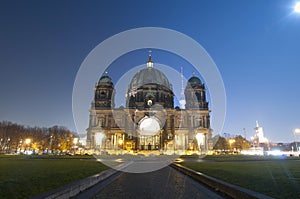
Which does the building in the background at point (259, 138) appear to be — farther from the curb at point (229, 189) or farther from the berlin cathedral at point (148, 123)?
the curb at point (229, 189)

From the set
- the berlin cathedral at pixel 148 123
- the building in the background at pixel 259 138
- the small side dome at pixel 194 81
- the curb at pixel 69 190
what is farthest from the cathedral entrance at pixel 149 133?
the building in the background at pixel 259 138

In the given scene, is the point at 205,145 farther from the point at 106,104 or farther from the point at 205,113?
the point at 106,104

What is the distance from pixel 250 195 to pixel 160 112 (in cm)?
6480

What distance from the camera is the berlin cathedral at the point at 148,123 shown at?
220 ft

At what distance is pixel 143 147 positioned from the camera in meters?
67.6

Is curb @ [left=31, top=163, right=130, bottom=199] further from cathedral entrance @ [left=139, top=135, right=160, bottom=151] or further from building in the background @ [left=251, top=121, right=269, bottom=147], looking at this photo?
building in the background @ [left=251, top=121, right=269, bottom=147]

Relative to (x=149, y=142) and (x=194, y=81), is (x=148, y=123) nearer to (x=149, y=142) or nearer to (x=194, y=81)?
(x=149, y=142)

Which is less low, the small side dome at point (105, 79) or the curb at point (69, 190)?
the small side dome at point (105, 79)

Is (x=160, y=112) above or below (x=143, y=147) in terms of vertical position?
above

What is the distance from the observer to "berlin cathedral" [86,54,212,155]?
67.1 meters

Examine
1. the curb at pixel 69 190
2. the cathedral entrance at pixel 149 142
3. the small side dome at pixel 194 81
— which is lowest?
the curb at pixel 69 190

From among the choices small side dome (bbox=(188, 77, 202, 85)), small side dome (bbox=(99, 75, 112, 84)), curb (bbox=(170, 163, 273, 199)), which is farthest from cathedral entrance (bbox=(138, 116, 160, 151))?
curb (bbox=(170, 163, 273, 199))

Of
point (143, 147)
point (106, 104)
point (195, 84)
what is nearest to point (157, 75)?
point (195, 84)

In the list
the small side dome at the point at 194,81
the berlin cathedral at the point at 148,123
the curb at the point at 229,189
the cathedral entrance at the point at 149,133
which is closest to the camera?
the curb at the point at 229,189
